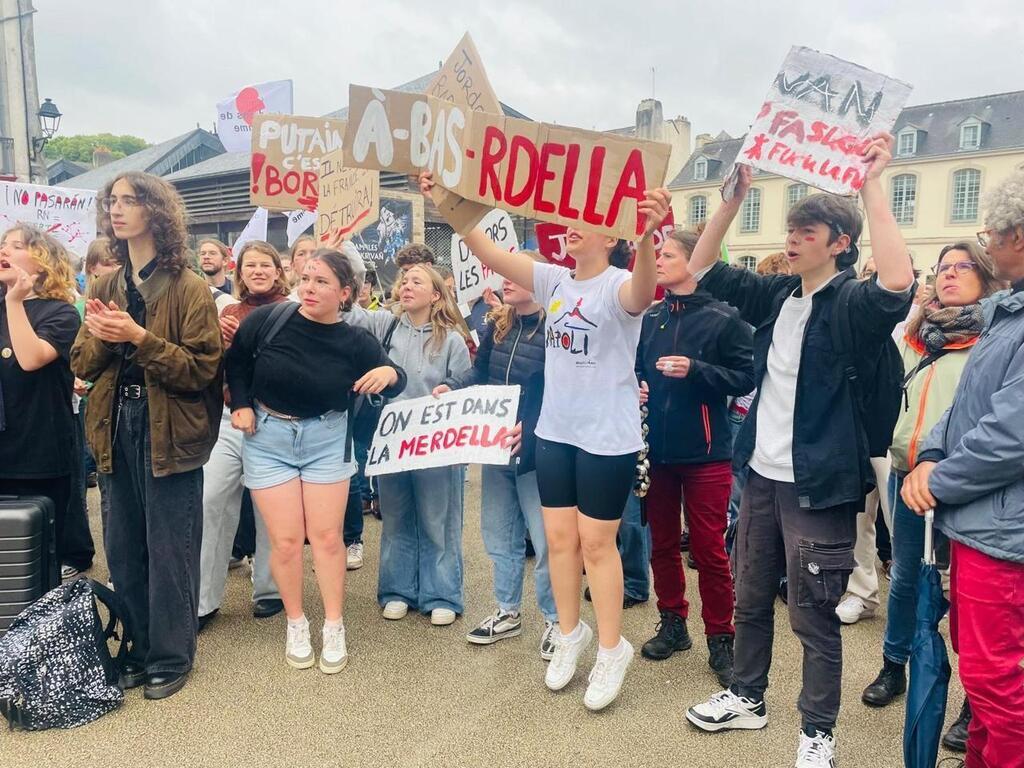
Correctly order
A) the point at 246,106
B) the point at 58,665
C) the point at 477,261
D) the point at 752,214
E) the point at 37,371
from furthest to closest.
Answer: the point at 752,214, the point at 246,106, the point at 477,261, the point at 37,371, the point at 58,665

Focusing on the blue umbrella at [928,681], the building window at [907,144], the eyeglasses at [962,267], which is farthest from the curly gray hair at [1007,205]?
the building window at [907,144]

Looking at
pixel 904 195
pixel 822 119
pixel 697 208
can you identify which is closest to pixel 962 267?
pixel 822 119

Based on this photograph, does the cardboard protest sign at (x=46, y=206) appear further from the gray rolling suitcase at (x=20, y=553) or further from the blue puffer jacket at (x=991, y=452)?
the blue puffer jacket at (x=991, y=452)

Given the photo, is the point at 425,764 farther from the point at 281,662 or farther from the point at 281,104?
the point at 281,104

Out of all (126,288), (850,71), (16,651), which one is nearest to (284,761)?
(16,651)

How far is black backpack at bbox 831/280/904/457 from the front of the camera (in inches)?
Result: 98.7

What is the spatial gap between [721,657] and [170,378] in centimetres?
266

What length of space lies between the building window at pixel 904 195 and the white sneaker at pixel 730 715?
3916 cm

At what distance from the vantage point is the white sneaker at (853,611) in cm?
390

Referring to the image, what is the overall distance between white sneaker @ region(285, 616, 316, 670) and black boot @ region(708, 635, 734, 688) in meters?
1.84

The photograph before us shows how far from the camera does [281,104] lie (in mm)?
10953

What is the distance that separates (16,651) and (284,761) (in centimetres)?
110

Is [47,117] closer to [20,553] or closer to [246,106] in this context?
[246,106]

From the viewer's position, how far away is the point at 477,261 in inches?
213
